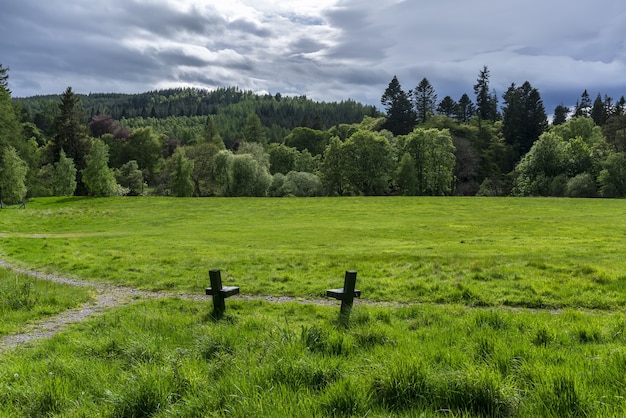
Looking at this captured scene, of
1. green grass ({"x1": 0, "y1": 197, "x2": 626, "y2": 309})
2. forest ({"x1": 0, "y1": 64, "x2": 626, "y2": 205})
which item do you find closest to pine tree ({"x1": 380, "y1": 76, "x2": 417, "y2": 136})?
forest ({"x1": 0, "y1": 64, "x2": 626, "y2": 205})

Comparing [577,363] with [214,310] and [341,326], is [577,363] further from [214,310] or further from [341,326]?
[214,310]

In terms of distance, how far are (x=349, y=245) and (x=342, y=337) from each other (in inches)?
793

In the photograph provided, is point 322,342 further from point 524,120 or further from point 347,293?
point 524,120

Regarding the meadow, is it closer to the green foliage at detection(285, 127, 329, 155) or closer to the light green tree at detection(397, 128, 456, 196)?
the light green tree at detection(397, 128, 456, 196)

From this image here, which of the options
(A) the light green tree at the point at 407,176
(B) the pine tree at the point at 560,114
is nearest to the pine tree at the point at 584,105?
(B) the pine tree at the point at 560,114

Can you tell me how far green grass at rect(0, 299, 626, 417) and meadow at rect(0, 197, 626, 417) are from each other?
0.02 metres

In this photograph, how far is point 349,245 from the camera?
26500 mm

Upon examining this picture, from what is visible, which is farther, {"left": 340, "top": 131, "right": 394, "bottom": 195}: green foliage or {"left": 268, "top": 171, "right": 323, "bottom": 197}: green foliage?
{"left": 340, "top": 131, "right": 394, "bottom": 195}: green foliage

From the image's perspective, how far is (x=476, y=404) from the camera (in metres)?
4.19

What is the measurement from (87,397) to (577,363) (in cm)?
592

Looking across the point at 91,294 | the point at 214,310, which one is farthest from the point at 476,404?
the point at 91,294

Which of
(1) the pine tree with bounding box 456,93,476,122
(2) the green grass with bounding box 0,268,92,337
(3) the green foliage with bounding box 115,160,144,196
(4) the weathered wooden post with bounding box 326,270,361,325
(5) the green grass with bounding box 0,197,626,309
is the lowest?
(5) the green grass with bounding box 0,197,626,309

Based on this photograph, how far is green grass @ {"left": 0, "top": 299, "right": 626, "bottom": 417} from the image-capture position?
414cm

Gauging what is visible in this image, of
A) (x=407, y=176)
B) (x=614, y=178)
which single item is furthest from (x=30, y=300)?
(x=614, y=178)
